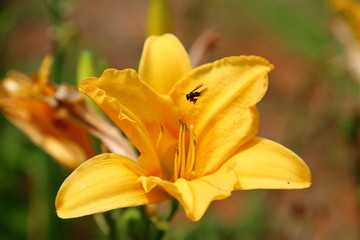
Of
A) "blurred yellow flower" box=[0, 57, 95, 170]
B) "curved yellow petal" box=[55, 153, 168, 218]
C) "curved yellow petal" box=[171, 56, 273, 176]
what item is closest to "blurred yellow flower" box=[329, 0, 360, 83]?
"curved yellow petal" box=[171, 56, 273, 176]

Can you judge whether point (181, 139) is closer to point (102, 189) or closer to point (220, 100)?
point (220, 100)

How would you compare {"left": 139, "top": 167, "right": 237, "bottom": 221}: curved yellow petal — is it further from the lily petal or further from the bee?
the lily petal

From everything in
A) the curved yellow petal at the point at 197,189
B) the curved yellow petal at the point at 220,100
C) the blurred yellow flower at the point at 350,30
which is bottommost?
the blurred yellow flower at the point at 350,30

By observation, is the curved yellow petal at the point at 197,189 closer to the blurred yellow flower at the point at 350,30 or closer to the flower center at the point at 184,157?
the flower center at the point at 184,157

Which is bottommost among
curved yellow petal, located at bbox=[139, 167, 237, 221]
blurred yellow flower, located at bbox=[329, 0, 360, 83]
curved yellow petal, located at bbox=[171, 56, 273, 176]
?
blurred yellow flower, located at bbox=[329, 0, 360, 83]

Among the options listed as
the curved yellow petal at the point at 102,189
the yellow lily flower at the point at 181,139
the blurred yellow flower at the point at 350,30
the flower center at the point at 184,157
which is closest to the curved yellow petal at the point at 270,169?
the yellow lily flower at the point at 181,139
